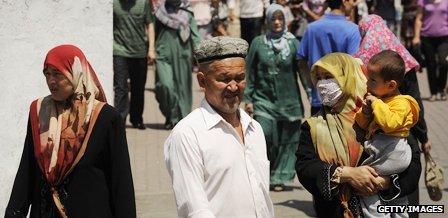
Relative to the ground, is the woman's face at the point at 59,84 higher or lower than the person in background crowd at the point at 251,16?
higher

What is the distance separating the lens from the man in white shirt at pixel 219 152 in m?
5.63

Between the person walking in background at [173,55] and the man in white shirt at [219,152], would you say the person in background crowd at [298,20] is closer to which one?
the person walking in background at [173,55]

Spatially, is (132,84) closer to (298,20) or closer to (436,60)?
(436,60)

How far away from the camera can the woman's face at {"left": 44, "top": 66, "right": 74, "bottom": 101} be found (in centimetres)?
630

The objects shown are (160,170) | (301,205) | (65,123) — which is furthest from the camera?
(160,170)

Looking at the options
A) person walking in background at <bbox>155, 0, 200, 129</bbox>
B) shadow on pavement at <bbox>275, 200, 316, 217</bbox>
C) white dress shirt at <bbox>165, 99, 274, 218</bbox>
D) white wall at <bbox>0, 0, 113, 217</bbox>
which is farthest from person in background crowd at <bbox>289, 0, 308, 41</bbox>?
white dress shirt at <bbox>165, 99, 274, 218</bbox>

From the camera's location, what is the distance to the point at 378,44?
802 cm

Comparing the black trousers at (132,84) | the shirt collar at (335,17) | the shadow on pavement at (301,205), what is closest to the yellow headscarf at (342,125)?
the shirt collar at (335,17)

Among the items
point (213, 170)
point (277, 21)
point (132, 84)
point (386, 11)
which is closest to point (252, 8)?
point (386, 11)

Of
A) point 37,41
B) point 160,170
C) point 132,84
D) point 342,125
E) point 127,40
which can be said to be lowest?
point 160,170

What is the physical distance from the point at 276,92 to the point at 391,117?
5.13 m

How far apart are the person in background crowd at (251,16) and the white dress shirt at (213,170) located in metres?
13.8

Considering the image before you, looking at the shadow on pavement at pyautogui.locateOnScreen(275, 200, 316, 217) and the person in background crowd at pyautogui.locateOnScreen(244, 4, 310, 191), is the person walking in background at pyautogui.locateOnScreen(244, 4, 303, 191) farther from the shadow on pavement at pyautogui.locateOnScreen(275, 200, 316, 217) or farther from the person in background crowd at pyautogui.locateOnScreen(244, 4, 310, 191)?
the shadow on pavement at pyautogui.locateOnScreen(275, 200, 316, 217)

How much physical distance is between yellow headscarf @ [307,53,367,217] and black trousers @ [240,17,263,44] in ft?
43.3
